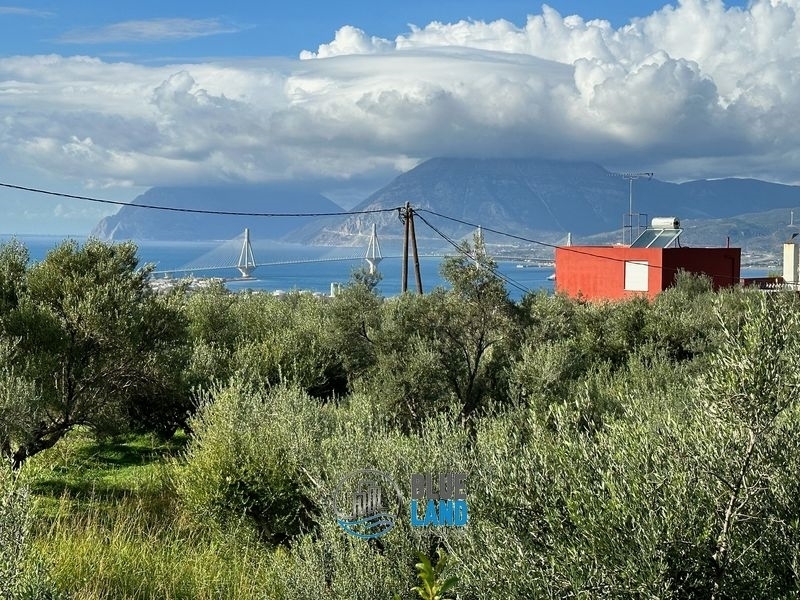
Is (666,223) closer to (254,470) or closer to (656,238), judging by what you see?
(656,238)

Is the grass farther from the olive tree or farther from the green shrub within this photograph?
the olive tree

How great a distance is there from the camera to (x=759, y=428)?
19.2 feet

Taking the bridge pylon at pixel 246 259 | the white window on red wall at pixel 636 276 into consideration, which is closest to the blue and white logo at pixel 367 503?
the white window on red wall at pixel 636 276

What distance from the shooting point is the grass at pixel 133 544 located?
1097 centimetres

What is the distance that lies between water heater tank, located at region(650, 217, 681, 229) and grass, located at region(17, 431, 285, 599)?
129 feet

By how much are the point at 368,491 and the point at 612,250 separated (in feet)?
133

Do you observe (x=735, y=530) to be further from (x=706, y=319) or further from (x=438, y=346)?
(x=706, y=319)

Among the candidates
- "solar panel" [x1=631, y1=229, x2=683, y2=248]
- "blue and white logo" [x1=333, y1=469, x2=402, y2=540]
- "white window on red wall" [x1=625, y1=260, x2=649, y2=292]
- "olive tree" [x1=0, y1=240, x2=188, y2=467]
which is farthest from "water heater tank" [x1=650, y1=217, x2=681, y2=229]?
"blue and white logo" [x1=333, y1=469, x2=402, y2=540]

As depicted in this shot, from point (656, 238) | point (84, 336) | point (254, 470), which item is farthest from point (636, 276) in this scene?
point (254, 470)

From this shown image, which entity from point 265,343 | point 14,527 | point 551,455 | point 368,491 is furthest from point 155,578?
point 265,343

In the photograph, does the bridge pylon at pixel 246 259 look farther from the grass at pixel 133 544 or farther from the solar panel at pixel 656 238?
the grass at pixel 133 544

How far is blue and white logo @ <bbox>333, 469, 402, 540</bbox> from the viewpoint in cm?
916

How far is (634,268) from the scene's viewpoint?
46125 millimetres

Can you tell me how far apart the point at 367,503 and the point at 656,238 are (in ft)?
138
